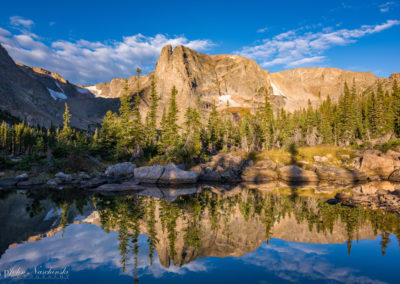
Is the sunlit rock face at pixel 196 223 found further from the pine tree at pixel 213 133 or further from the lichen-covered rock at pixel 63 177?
the pine tree at pixel 213 133

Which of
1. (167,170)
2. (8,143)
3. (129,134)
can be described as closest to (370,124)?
(167,170)

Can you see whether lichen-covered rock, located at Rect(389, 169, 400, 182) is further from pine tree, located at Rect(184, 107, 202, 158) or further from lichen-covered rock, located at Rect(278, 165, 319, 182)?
pine tree, located at Rect(184, 107, 202, 158)

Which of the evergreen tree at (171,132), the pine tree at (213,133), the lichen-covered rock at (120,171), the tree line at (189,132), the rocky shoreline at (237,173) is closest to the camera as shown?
the rocky shoreline at (237,173)

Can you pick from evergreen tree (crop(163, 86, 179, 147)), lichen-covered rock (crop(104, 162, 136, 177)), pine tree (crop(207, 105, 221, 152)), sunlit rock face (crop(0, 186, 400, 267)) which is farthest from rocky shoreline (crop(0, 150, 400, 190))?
pine tree (crop(207, 105, 221, 152))

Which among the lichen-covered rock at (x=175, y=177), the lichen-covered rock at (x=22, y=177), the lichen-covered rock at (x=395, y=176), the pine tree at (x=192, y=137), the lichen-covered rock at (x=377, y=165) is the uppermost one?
the pine tree at (x=192, y=137)

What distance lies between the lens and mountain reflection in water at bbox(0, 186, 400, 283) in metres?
10.7

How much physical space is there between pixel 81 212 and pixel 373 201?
2962 centimetres

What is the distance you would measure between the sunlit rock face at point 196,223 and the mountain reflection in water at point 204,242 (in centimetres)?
7

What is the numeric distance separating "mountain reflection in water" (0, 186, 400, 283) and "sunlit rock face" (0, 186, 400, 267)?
2.7 inches

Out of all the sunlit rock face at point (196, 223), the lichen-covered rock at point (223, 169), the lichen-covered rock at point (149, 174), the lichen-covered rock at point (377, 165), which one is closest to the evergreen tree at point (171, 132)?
A: the lichen-covered rock at point (223, 169)

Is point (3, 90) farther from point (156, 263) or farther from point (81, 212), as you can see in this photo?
point (156, 263)

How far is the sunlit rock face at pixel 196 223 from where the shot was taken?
44.4 ft

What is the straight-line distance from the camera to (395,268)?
10922 millimetres

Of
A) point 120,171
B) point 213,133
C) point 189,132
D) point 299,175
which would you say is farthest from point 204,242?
point 213,133
